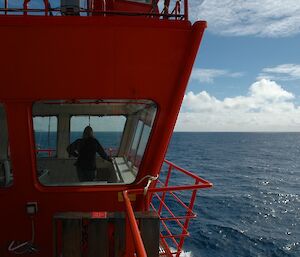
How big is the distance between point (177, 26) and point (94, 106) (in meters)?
2.32

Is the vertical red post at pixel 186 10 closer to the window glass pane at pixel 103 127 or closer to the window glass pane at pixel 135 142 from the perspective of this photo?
the window glass pane at pixel 135 142

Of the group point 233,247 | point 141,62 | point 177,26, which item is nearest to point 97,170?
point 141,62

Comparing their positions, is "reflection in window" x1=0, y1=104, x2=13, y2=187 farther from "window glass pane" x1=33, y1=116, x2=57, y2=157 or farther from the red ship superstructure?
"window glass pane" x1=33, y1=116, x2=57, y2=157

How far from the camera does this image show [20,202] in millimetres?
6621

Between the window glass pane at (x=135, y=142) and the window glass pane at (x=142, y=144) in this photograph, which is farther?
the window glass pane at (x=135, y=142)

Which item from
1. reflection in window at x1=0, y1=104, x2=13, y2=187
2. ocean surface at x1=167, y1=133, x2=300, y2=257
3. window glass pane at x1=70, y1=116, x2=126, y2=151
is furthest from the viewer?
ocean surface at x1=167, y1=133, x2=300, y2=257

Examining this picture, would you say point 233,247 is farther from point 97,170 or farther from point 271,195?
point 271,195

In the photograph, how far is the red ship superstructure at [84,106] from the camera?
214 inches

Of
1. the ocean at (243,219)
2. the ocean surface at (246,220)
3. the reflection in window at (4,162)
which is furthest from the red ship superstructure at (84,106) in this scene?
the ocean surface at (246,220)

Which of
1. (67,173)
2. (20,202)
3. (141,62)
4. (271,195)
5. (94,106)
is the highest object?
(141,62)

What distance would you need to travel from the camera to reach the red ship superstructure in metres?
5.43

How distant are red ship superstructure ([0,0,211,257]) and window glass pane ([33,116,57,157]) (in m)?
0.04

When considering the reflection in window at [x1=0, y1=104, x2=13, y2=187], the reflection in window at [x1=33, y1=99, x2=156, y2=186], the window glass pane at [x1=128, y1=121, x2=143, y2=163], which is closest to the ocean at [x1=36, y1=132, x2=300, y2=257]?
the reflection in window at [x1=33, y1=99, x2=156, y2=186]

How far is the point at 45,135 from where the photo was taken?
7.48m
